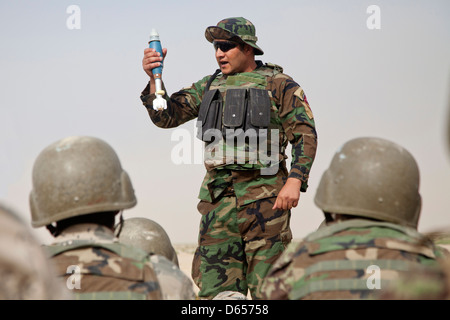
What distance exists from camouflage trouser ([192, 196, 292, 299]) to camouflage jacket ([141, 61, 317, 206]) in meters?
0.12

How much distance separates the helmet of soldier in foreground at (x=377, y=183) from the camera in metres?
4.30

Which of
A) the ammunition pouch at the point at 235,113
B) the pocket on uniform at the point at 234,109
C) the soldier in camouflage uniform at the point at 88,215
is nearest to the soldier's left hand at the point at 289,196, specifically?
the ammunition pouch at the point at 235,113

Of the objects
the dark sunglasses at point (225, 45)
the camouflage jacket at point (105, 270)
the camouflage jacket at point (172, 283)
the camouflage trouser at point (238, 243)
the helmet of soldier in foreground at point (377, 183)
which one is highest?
the dark sunglasses at point (225, 45)

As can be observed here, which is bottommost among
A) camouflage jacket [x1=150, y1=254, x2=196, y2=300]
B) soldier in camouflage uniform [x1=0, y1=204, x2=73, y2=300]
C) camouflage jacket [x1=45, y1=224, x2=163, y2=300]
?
camouflage jacket [x1=150, y1=254, x2=196, y2=300]

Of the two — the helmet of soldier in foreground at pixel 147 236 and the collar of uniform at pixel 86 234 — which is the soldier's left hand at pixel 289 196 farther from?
the collar of uniform at pixel 86 234

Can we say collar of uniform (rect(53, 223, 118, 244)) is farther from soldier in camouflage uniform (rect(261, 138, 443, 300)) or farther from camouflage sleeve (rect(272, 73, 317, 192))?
camouflage sleeve (rect(272, 73, 317, 192))

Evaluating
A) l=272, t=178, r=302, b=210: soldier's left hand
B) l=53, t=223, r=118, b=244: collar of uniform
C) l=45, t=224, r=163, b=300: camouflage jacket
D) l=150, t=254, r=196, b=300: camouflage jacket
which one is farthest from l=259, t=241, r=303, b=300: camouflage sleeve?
l=272, t=178, r=302, b=210: soldier's left hand

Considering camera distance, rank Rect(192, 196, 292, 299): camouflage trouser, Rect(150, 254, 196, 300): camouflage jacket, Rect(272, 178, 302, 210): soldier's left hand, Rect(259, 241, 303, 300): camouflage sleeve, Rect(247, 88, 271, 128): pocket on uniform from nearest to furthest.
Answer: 1. Rect(259, 241, 303, 300): camouflage sleeve
2. Rect(150, 254, 196, 300): camouflage jacket
3. Rect(272, 178, 302, 210): soldier's left hand
4. Rect(192, 196, 292, 299): camouflage trouser
5. Rect(247, 88, 271, 128): pocket on uniform

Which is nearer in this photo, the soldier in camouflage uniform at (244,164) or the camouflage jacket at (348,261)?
the camouflage jacket at (348,261)

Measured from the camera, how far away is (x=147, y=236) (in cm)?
650

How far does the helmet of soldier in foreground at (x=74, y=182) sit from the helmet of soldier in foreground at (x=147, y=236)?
177 cm

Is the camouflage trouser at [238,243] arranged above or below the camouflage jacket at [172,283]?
below

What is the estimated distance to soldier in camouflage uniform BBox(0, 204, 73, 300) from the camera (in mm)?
2031
